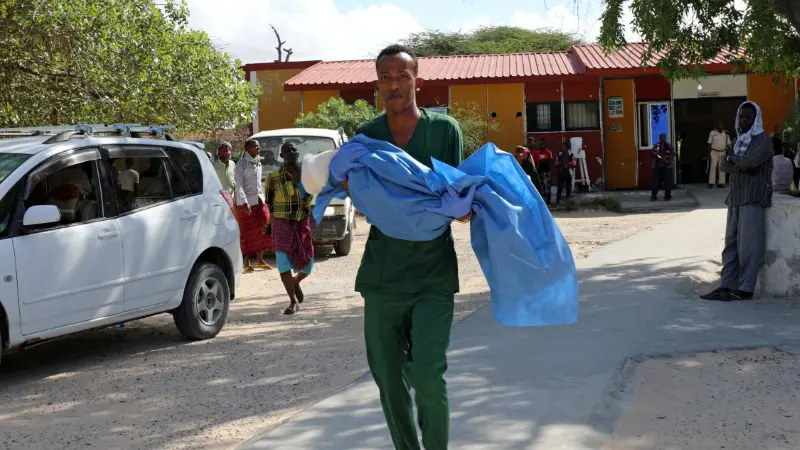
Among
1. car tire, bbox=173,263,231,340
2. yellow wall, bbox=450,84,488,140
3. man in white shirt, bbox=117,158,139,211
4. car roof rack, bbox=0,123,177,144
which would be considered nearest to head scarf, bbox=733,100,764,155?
car tire, bbox=173,263,231,340

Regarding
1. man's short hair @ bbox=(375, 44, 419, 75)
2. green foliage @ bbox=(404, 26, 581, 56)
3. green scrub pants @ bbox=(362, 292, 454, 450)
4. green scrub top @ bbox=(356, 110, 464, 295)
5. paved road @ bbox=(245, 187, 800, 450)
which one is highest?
green foliage @ bbox=(404, 26, 581, 56)

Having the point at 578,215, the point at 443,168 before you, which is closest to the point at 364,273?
the point at 443,168

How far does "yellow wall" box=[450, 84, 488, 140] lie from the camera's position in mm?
29062

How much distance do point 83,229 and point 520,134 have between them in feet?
73.2

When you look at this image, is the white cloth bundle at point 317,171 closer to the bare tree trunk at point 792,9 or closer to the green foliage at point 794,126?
the bare tree trunk at point 792,9

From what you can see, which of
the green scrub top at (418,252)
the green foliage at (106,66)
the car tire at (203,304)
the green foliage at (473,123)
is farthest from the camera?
the green foliage at (473,123)

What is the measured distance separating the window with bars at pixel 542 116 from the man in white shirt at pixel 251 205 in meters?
15.7

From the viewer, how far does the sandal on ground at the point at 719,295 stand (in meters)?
9.37

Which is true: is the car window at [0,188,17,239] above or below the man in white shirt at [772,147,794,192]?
above

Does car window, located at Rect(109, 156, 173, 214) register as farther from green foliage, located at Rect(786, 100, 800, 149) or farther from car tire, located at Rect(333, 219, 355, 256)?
green foliage, located at Rect(786, 100, 800, 149)

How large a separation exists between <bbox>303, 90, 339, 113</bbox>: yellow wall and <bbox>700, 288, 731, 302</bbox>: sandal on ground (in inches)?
842

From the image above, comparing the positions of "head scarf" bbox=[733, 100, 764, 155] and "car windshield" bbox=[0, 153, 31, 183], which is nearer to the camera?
"car windshield" bbox=[0, 153, 31, 183]

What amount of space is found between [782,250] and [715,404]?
395 centimetres

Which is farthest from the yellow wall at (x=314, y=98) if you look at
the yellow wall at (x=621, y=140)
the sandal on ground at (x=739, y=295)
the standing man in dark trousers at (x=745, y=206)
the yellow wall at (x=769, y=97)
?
the sandal on ground at (x=739, y=295)
